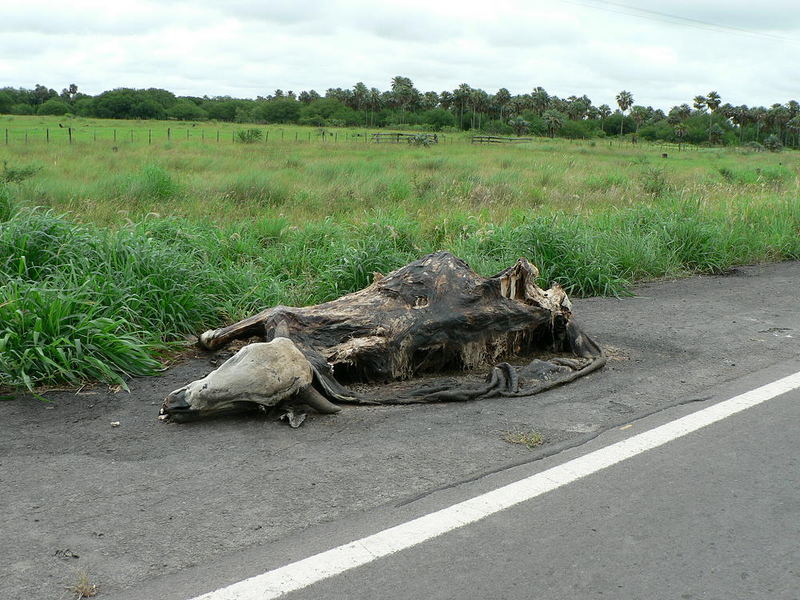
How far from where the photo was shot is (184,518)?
3.05 metres

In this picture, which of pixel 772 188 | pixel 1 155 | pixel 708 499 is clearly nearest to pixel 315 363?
pixel 708 499

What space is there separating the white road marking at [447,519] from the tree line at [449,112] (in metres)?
77.0

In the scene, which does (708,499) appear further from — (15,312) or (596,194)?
(596,194)

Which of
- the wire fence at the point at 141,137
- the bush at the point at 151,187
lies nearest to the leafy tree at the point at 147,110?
the wire fence at the point at 141,137

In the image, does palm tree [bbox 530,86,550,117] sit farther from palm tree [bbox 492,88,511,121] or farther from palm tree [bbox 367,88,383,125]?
palm tree [bbox 367,88,383,125]

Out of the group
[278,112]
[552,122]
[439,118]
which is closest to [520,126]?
[552,122]

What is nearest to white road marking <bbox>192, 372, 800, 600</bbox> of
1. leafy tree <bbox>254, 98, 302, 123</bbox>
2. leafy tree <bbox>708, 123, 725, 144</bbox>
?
leafy tree <bbox>254, 98, 302, 123</bbox>

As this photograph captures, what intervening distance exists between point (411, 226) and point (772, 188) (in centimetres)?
1184

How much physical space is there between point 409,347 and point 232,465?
1741mm

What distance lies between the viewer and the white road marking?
2582 millimetres

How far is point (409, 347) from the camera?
16.5ft

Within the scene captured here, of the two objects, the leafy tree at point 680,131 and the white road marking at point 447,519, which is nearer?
the white road marking at point 447,519

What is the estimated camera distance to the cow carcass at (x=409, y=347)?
167 inches

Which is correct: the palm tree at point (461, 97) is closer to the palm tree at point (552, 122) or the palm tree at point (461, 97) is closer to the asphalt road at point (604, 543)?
the palm tree at point (552, 122)
